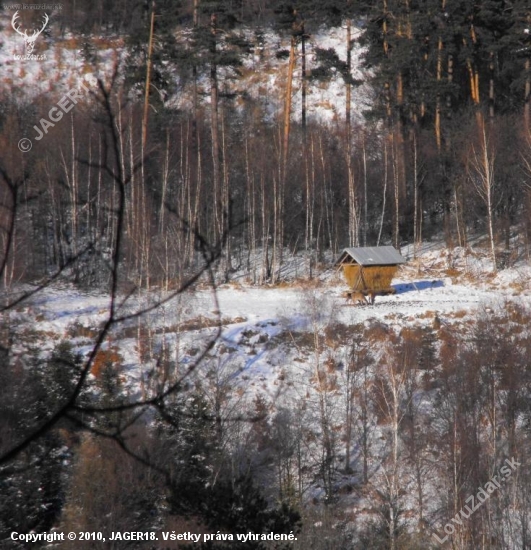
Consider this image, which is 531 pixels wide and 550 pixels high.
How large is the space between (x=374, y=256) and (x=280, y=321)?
189 inches


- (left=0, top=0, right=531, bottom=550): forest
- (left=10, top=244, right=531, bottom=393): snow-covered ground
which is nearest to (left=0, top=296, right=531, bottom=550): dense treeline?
(left=0, top=0, right=531, bottom=550): forest

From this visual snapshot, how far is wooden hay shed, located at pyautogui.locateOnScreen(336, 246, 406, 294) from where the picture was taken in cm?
2267

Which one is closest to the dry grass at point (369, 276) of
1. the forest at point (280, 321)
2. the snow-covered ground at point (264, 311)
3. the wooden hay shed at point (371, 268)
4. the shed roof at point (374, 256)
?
the wooden hay shed at point (371, 268)

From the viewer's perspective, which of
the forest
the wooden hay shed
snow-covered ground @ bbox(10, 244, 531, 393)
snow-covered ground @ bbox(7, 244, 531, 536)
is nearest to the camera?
the forest

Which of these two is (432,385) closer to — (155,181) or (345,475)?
(345,475)

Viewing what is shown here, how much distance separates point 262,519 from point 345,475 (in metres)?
10.8

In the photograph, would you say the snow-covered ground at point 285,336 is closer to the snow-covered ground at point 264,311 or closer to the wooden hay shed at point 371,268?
the snow-covered ground at point 264,311

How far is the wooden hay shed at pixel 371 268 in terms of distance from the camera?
2267 cm

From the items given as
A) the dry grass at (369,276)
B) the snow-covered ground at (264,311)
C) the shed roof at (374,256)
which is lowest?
the snow-covered ground at (264,311)

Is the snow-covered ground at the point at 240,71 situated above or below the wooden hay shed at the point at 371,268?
above

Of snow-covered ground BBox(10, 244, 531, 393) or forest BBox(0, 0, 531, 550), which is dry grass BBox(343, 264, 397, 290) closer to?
snow-covered ground BBox(10, 244, 531, 393)

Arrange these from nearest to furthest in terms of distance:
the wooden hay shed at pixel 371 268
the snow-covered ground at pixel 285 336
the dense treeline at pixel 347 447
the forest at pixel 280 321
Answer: the forest at pixel 280 321 < the dense treeline at pixel 347 447 < the snow-covered ground at pixel 285 336 < the wooden hay shed at pixel 371 268

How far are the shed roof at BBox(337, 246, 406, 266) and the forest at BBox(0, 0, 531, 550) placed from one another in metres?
1.89

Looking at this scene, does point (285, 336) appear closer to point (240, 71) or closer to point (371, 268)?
point (371, 268)
